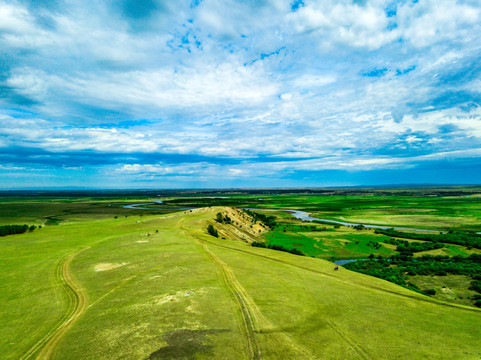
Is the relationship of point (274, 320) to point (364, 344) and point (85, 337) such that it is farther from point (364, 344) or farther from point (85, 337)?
point (85, 337)

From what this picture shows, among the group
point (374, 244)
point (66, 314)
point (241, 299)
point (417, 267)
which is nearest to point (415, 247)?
point (374, 244)

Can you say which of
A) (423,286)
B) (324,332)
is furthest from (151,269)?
(423,286)

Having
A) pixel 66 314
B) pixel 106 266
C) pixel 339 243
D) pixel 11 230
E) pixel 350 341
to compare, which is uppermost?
pixel 11 230

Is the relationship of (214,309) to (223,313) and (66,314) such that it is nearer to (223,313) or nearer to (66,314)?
(223,313)

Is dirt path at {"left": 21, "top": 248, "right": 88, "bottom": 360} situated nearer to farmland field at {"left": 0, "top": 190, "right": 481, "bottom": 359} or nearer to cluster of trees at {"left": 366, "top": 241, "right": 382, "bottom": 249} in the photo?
farmland field at {"left": 0, "top": 190, "right": 481, "bottom": 359}

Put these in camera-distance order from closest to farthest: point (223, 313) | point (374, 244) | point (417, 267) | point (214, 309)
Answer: point (223, 313)
point (214, 309)
point (417, 267)
point (374, 244)

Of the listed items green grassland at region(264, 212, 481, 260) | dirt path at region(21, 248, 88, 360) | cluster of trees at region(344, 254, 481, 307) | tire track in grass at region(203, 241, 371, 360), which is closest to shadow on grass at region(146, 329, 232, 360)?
dirt path at region(21, 248, 88, 360)

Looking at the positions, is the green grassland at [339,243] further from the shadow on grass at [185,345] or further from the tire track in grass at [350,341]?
the shadow on grass at [185,345]
